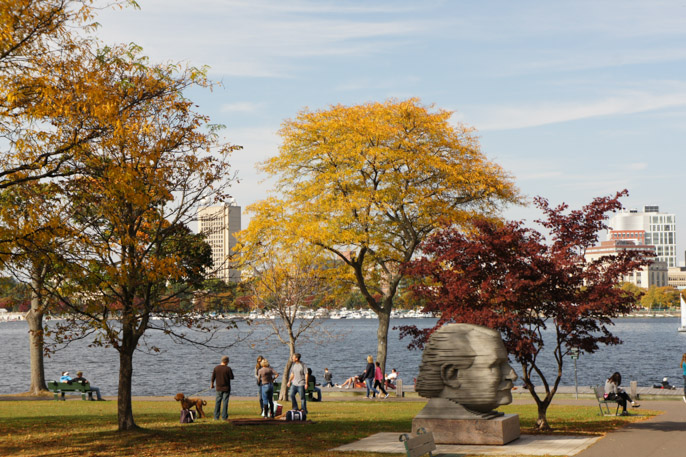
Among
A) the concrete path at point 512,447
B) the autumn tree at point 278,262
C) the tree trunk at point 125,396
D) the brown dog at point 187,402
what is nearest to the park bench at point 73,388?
the autumn tree at point 278,262

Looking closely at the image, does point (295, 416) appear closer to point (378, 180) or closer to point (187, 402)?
point (187, 402)

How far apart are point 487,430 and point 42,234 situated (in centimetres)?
958

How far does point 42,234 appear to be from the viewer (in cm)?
1329

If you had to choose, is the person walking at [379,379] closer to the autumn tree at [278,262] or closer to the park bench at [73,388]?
the autumn tree at [278,262]

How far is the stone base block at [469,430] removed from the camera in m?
16.0

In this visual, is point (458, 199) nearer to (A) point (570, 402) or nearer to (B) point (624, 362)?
(A) point (570, 402)

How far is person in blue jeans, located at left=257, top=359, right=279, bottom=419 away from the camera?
2068 cm

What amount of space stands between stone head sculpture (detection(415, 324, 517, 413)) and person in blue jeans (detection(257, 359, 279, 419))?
542cm

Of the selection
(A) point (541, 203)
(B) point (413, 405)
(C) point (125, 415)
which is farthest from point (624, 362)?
(C) point (125, 415)

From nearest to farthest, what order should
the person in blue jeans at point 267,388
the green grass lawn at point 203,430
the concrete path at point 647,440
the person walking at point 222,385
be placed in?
the concrete path at point 647,440, the green grass lawn at point 203,430, the person walking at point 222,385, the person in blue jeans at point 267,388

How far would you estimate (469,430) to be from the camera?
16156mm

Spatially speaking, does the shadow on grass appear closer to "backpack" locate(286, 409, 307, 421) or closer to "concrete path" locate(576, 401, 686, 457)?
"backpack" locate(286, 409, 307, 421)

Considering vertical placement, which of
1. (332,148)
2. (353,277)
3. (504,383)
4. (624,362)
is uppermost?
(332,148)

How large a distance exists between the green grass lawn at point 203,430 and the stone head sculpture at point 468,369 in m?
2.33
